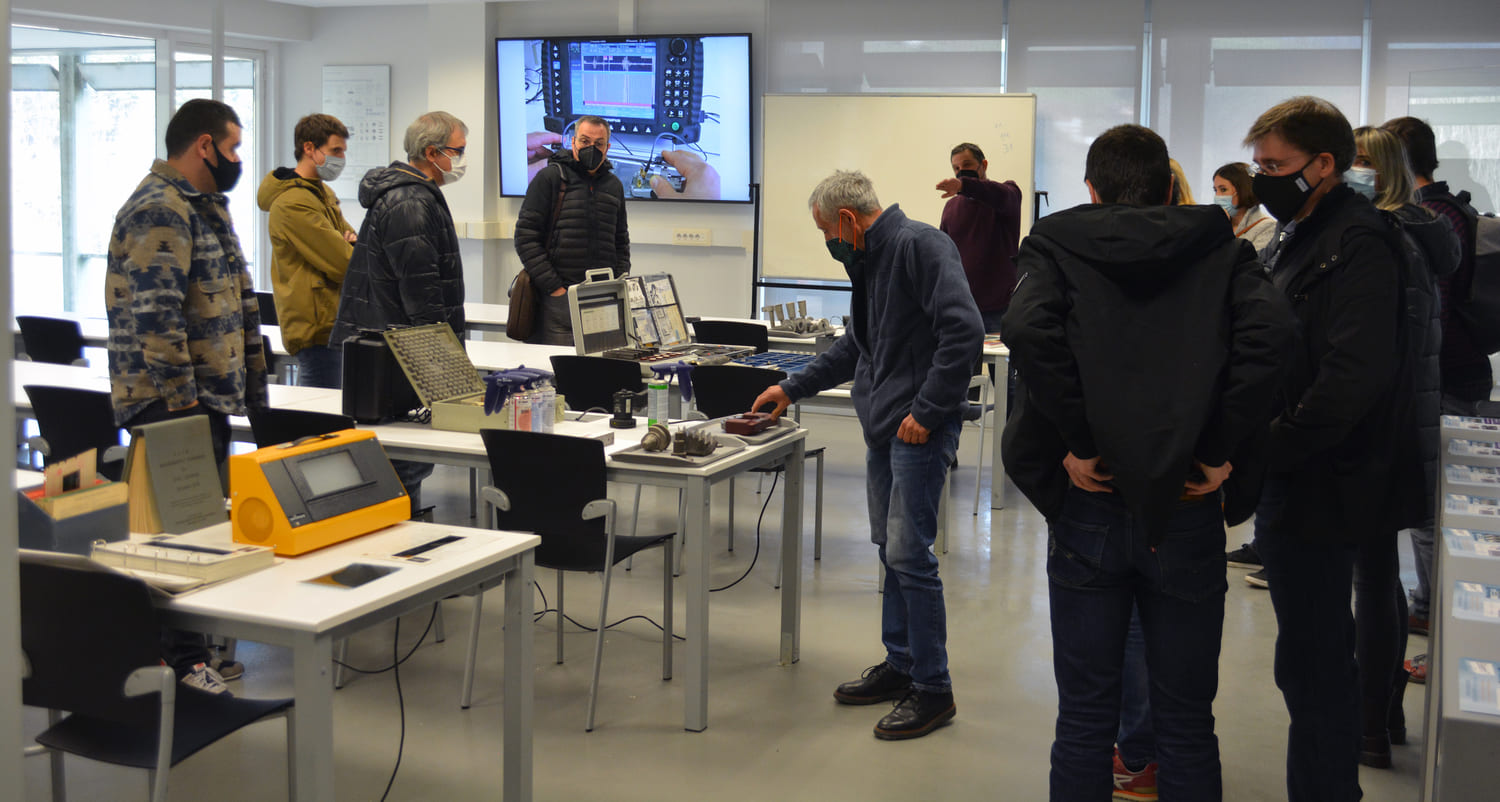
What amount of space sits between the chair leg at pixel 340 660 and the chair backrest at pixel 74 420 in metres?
0.85

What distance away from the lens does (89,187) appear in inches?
378

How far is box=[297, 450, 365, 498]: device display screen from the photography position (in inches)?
96.9

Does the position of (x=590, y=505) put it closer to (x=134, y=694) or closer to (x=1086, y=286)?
(x=134, y=694)

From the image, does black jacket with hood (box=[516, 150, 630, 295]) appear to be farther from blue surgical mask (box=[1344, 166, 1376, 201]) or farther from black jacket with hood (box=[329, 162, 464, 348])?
blue surgical mask (box=[1344, 166, 1376, 201])

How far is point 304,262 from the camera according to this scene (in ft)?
15.8

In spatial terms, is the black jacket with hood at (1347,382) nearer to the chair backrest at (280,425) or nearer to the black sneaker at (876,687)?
the black sneaker at (876,687)

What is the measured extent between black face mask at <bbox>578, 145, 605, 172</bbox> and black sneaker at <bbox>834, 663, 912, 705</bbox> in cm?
310

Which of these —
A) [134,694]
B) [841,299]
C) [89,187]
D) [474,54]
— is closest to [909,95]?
[841,299]

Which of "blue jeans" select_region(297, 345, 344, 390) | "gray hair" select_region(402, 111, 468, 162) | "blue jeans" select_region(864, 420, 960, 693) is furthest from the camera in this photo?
"blue jeans" select_region(297, 345, 344, 390)

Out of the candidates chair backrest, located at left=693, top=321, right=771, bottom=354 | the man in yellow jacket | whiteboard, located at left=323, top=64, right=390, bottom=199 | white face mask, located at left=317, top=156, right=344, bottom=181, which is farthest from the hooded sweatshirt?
whiteboard, located at left=323, top=64, right=390, bottom=199

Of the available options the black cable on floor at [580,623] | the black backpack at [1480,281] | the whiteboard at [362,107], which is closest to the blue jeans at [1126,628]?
the black backpack at [1480,281]

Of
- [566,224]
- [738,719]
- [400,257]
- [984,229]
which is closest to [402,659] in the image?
[738,719]

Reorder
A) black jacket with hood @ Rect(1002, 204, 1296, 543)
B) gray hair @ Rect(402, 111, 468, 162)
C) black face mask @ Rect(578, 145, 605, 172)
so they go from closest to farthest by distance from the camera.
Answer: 1. black jacket with hood @ Rect(1002, 204, 1296, 543)
2. gray hair @ Rect(402, 111, 468, 162)
3. black face mask @ Rect(578, 145, 605, 172)

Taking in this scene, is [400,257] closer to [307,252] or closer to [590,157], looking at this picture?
[307,252]
